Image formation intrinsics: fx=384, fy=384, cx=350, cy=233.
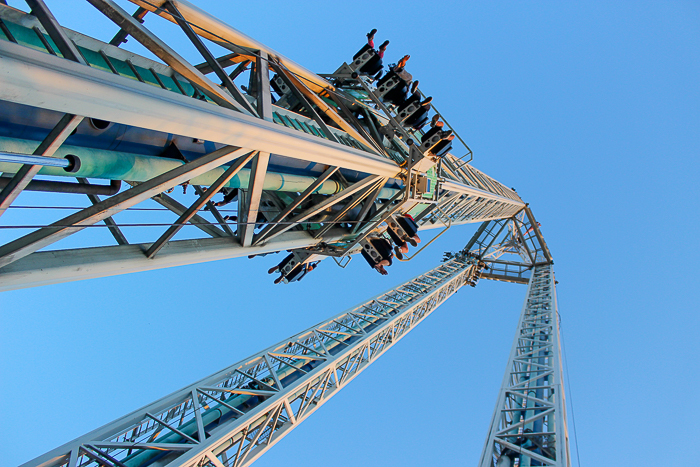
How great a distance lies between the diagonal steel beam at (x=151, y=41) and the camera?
493 centimetres

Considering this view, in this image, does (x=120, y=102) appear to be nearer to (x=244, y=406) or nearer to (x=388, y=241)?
(x=388, y=241)

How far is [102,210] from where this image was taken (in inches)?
183

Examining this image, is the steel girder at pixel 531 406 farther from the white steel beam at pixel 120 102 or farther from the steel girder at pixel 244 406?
the white steel beam at pixel 120 102

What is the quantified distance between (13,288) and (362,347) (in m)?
13.7

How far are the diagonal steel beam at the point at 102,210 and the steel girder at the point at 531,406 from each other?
10732 mm

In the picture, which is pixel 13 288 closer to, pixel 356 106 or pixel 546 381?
pixel 356 106

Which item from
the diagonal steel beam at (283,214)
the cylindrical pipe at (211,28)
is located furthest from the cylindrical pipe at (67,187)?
the cylindrical pipe at (211,28)

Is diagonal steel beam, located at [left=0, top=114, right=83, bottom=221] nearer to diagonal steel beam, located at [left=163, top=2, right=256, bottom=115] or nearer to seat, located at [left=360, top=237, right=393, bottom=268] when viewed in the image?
diagonal steel beam, located at [left=163, top=2, right=256, bottom=115]

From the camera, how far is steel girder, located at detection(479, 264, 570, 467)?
35.9 feet

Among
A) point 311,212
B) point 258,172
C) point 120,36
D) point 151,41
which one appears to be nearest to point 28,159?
point 151,41

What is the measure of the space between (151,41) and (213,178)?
7.64 ft

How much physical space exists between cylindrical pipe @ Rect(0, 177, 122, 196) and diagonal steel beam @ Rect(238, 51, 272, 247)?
196 centimetres

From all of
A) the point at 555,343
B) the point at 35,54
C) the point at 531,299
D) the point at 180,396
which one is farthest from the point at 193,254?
the point at 531,299

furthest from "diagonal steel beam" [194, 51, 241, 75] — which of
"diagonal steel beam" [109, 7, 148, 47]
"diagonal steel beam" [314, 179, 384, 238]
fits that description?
"diagonal steel beam" [314, 179, 384, 238]
